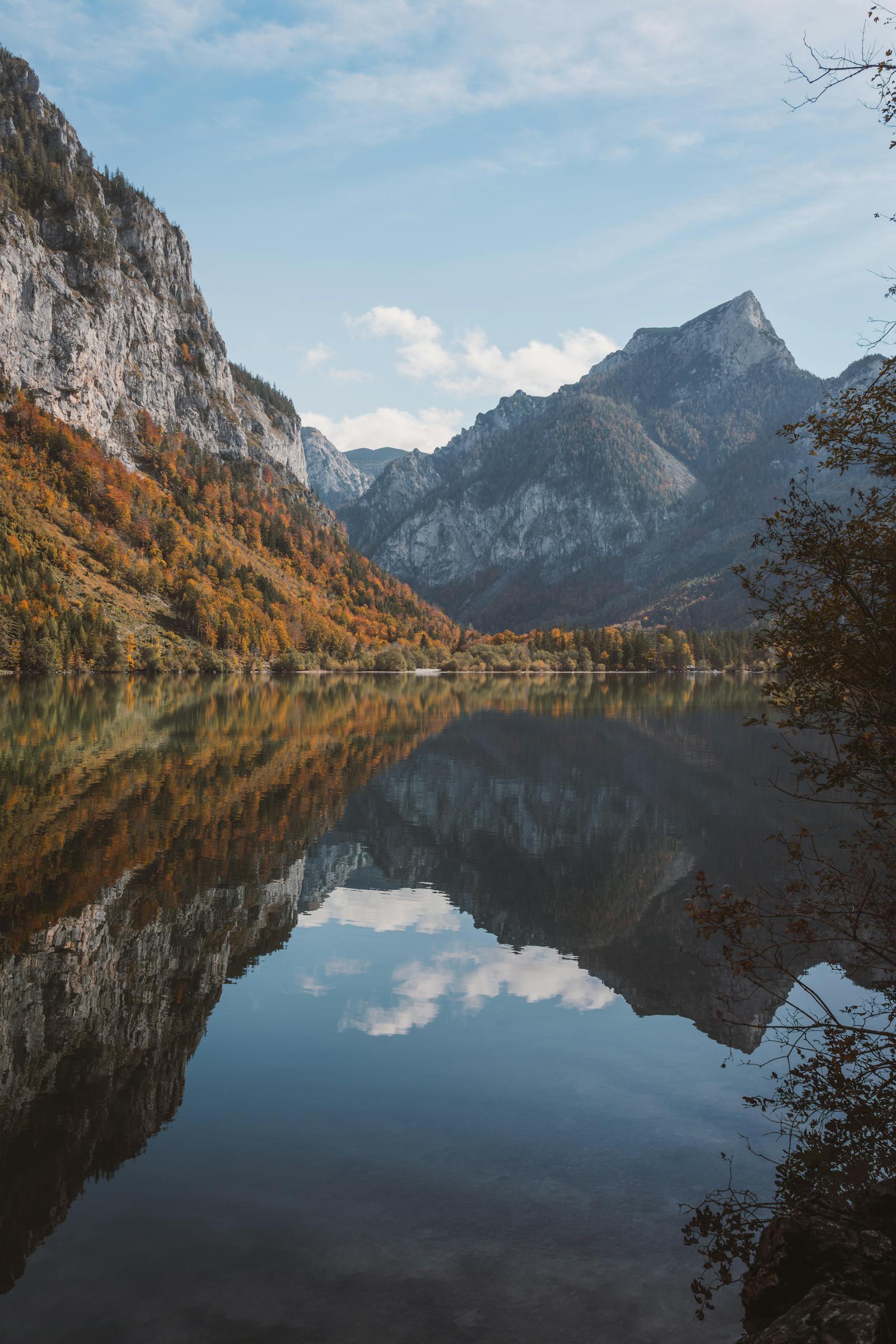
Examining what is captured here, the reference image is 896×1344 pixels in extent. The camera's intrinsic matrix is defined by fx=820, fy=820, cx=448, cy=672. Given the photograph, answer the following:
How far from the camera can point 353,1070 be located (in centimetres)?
1187

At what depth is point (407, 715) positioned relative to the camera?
7544cm

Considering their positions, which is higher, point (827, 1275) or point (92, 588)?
point (92, 588)

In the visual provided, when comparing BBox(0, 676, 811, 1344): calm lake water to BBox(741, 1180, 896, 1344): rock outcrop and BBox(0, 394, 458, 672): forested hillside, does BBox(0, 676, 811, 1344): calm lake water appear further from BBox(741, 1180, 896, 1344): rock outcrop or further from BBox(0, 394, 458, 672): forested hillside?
BBox(0, 394, 458, 672): forested hillside

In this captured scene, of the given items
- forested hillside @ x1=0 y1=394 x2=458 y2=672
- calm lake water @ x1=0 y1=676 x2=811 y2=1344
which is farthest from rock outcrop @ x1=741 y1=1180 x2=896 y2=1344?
forested hillside @ x1=0 y1=394 x2=458 y2=672

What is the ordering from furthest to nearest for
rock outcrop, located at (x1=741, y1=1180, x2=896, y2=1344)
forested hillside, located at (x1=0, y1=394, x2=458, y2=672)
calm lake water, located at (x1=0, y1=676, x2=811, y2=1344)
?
forested hillside, located at (x1=0, y1=394, x2=458, y2=672), calm lake water, located at (x1=0, y1=676, x2=811, y2=1344), rock outcrop, located at (x1=741, y1=1180, x2=896, y2=1344)

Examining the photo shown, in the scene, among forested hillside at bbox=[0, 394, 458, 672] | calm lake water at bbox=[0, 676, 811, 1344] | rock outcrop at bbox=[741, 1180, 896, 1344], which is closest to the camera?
rock outcrop at bbox=[741, 1180, 896, 1344]

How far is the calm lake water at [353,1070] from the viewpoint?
737cm

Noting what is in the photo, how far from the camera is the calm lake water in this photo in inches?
290

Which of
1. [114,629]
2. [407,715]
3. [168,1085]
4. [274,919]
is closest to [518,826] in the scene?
[274,919]

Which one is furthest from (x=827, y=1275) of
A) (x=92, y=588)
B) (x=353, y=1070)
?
(x=92, y=588)

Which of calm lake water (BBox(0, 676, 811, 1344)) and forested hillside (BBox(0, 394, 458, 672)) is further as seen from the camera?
forested hillside (BBox(0, 394, 458, 672))

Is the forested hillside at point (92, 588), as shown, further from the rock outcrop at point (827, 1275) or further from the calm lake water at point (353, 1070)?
the rock outcrop at point (827, 1275)

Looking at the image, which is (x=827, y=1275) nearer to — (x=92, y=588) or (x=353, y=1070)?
(x=353, y=1070)

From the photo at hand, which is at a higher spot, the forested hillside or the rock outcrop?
the forested hillside
